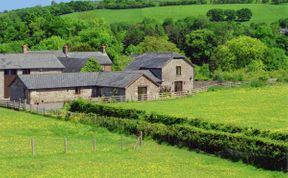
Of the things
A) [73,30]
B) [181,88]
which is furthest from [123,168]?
[73,30]

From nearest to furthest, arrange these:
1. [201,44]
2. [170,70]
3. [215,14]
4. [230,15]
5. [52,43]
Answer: [170,70], [52,43], [201,44], [230,15], [215,14]

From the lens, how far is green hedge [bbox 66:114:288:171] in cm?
3139

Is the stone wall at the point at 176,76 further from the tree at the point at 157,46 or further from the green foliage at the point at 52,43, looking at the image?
the green foliage at the point at 52,43

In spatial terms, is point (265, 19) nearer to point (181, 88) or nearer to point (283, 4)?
point (283, 4)

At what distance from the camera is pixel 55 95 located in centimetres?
6769

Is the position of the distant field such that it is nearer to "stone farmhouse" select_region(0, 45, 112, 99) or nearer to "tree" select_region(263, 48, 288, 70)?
"tree" select_region(263, 48, 288, 70)

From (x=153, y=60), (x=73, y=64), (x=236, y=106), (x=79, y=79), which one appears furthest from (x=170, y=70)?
(x=236, y=106)

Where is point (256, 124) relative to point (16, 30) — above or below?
below

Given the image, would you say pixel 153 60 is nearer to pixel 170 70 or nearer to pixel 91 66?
pixel 170 70

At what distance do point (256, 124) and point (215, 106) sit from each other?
14417 millimetres

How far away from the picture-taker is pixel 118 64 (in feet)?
331

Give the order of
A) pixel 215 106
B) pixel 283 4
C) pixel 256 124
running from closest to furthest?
pixel 256 124, pixel 215 106, pixel 283 4

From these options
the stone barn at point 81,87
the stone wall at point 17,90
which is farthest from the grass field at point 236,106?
the stone wall at point 17,90

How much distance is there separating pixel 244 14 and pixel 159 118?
138m
